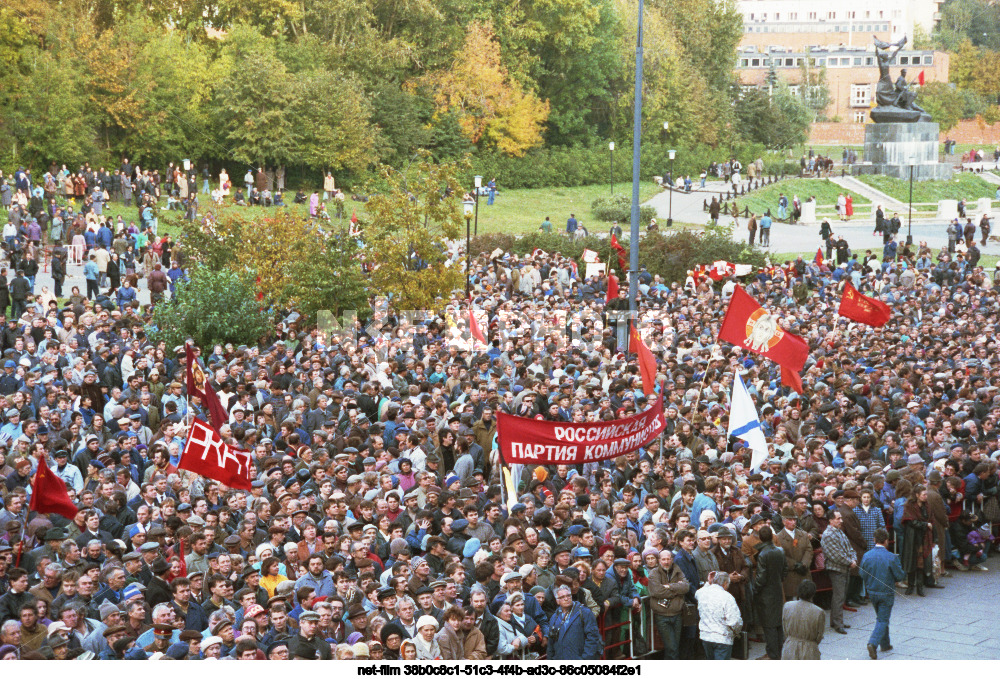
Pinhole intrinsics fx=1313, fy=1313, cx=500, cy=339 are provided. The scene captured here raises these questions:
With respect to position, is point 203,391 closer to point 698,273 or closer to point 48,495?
point 48,495

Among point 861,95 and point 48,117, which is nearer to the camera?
point 48,117

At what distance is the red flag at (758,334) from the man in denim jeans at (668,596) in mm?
7083

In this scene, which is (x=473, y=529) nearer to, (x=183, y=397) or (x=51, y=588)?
(x=51, y=588)

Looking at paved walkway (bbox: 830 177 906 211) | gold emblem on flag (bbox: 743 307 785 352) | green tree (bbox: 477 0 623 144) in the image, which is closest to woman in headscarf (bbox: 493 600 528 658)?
gold emblem on flag (bbox: 743 307 785 352)

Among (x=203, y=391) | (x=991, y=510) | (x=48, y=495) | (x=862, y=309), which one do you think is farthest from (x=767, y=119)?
(x=48, y=495)

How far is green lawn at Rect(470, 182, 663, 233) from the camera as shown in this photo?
51125mm

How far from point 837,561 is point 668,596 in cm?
231

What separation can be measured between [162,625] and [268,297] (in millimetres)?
17416

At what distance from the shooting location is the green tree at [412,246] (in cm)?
2681

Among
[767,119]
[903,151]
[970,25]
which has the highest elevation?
[970,25]

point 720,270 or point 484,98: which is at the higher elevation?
point 484,98

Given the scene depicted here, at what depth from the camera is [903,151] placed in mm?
66188
